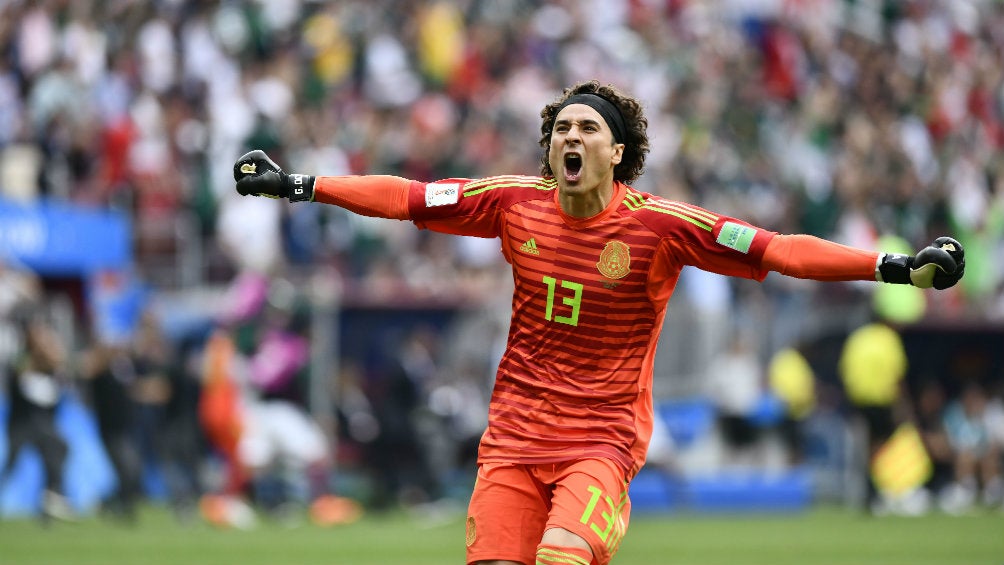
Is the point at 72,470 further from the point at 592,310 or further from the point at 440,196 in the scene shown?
the point at 592,310

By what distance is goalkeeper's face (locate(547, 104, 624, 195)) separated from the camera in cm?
654

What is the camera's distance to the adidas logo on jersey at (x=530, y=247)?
6.70m

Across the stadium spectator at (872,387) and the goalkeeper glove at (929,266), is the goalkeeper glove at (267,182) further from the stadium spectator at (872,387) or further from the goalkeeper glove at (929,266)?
the stadium spectator at (872,387)

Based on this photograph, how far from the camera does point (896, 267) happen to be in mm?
6285

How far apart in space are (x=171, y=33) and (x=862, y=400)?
893cm

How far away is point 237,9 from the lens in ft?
66.4

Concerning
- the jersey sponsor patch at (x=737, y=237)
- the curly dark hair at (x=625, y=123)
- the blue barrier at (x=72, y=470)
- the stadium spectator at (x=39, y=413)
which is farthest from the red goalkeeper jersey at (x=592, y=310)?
the blue barrier at (x=72, y=470)

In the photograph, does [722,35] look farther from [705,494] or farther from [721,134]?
[705,494]

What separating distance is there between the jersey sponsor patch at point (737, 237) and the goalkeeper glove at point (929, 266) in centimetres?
52

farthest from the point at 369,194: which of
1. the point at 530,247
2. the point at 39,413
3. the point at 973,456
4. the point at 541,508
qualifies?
the point at 973,456

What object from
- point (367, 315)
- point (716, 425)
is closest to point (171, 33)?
point (367, 315)

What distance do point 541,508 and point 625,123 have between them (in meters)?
1.64

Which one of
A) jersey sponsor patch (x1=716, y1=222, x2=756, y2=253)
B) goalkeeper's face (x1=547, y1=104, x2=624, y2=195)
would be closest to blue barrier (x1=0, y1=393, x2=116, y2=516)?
goalkeeper's face (x1=547, y1=104, x2=624, y2=195)

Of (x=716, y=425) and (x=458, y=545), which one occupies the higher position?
(x=716, y=425)
